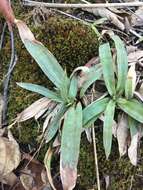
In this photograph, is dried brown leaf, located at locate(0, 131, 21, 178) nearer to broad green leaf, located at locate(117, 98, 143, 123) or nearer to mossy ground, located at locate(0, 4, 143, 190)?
mossy ground, located at locate(0, 4, 143, 190)

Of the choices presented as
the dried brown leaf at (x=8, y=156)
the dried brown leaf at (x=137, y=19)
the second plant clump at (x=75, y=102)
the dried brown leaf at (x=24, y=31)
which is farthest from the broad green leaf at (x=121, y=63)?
the dried brown leaf at (x=8, y=156)

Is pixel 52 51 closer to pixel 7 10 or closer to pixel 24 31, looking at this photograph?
pixel 24 31

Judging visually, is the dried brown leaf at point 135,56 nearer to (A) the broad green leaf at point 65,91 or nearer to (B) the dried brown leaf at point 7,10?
(A) the broad green leaf at point 65,91

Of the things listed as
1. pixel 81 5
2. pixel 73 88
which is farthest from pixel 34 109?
pixel 81 5

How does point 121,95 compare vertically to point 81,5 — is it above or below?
below

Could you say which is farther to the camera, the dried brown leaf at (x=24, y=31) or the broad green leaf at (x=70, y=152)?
the dried brown leaf at (x=24, y=31)

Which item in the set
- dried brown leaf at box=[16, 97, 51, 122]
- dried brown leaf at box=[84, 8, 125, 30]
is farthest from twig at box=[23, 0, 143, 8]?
dried brown leaf at box=[16, 97, 51, 122]
